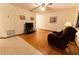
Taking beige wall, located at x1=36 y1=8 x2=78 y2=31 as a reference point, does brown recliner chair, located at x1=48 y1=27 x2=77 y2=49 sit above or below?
below

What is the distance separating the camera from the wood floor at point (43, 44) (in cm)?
143

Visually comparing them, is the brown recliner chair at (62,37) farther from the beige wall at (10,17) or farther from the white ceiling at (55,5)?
the beige wall at (10,17)

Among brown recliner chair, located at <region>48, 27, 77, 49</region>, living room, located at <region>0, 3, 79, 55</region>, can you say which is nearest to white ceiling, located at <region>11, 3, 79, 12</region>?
living room, located at <region>0, 3, 79, 55</region>

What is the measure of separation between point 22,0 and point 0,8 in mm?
338

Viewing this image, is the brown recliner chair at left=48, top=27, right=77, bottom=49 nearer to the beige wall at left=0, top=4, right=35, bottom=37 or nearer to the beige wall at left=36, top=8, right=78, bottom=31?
the beige wall at left=36, top=8, right=78, bottom=31

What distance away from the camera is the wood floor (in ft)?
4.70

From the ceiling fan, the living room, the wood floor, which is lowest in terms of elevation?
the wood floor

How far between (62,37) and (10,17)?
2.69ft

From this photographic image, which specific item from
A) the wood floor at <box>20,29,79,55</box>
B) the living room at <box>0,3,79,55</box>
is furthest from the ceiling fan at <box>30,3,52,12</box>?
the wood floor at <box>20,29,79,55</box>

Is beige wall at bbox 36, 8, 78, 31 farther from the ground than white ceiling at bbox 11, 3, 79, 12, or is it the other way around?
white ceiling at bbox 11, 3, 79, 12

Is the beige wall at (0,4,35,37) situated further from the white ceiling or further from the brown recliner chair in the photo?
the brown recliner chair

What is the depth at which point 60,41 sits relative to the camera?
146 centimetres

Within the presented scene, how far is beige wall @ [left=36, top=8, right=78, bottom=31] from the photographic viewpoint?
1.43m

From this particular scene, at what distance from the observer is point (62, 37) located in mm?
1442
